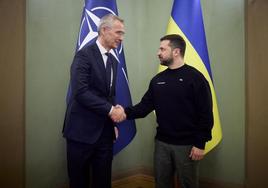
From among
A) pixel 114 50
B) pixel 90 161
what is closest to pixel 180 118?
pixel 90 161

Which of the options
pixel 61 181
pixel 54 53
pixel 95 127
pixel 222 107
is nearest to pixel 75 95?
pixel 95 127

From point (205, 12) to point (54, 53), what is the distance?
134 centimetres

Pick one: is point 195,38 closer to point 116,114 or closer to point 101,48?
point 101,48

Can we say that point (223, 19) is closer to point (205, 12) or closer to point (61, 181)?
point (205, 12)

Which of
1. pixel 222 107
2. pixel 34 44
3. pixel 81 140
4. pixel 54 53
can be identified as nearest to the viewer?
pixel 81 140

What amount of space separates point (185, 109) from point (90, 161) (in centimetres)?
74

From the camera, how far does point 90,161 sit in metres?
1.78

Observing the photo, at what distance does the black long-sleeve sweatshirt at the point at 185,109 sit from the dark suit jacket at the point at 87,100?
1.30 ft

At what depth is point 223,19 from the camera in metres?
2.16

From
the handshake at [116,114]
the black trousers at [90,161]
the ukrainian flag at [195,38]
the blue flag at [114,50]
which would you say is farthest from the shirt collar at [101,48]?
the ukrainian flag at [195,38]

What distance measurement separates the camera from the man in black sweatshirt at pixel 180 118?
1.68 meters
